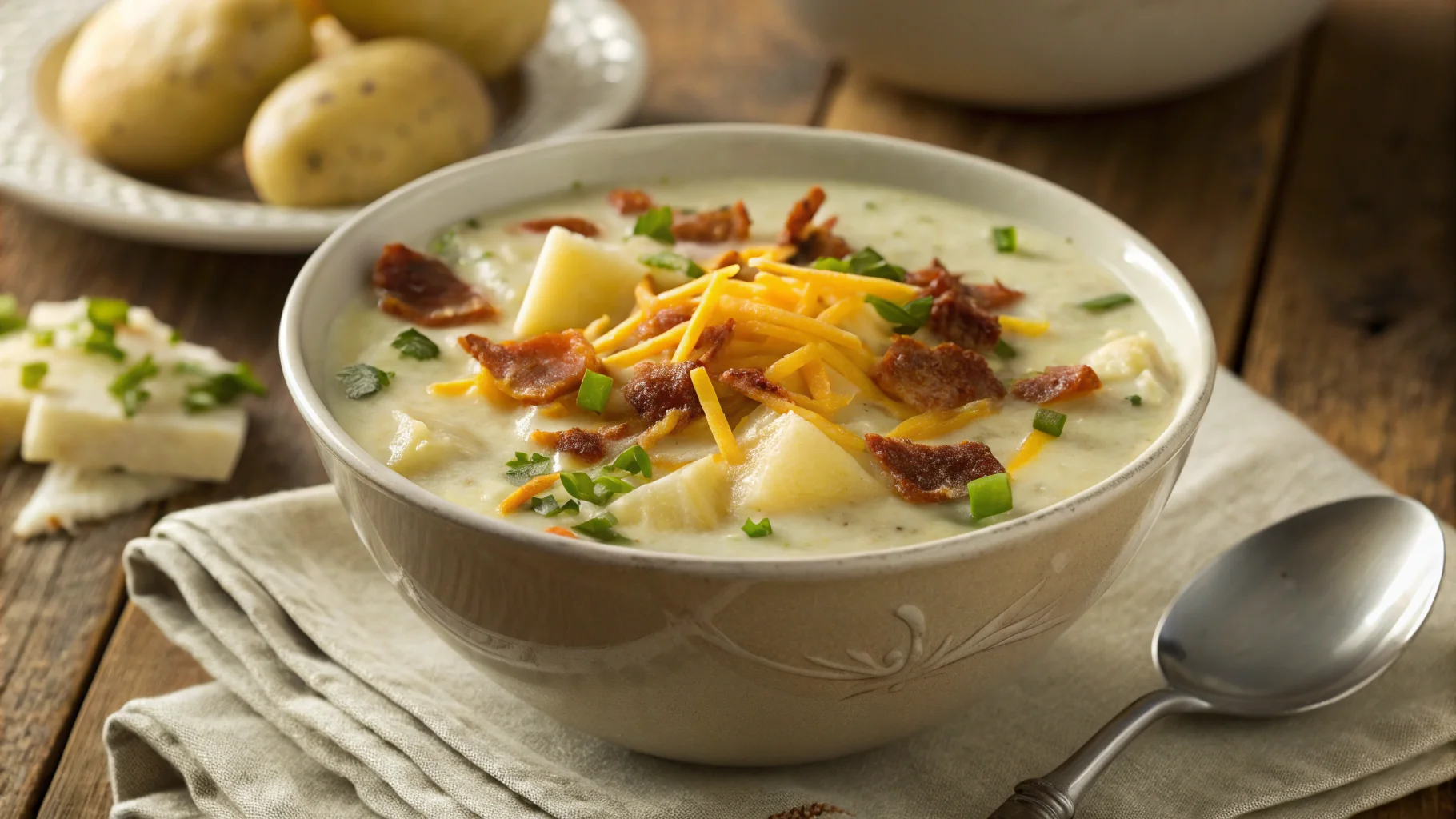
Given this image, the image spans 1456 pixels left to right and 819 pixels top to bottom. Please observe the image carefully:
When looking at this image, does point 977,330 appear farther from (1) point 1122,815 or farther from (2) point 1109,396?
(1) point 1122,815

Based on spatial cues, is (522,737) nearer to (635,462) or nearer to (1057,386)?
(635,462)

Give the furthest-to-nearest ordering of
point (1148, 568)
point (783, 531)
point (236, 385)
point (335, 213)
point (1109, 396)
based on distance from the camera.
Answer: point (335, 213)
point (236, 385)
point (1148, 568)
point (1109, 396)
point (783, 531)

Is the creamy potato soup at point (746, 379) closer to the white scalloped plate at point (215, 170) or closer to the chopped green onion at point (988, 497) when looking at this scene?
the chopped green onion at point (988, 497)

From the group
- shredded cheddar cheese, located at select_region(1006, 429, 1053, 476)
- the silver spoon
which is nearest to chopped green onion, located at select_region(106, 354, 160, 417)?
shredded cheddar cheese, located at select_region(1006, 429, 1053, 476)

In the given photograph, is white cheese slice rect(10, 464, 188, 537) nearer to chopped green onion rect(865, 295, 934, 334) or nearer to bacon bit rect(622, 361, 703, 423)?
bacon bit rect(622, 361, 703, 423)

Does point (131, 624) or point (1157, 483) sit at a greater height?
point (1157, 483)

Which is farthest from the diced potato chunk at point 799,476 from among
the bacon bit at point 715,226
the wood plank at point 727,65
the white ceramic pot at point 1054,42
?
the wood plank at point 727,65

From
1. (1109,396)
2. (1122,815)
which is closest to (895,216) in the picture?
(1109,396)
